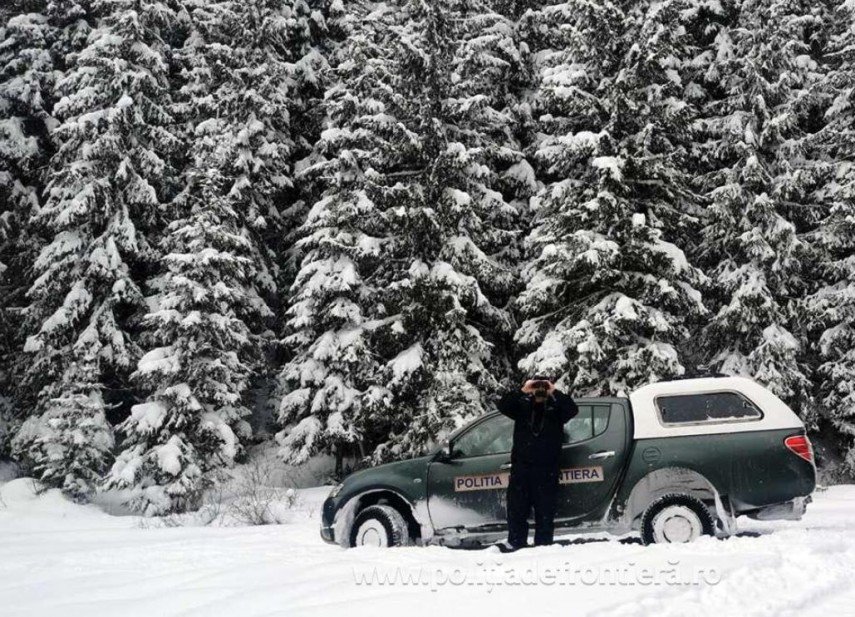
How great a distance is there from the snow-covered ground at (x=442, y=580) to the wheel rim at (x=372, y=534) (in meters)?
0.47

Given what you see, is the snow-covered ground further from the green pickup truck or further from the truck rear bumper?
the green pickup truck

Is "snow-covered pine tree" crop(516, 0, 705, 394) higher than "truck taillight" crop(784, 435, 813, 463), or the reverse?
"snow-covered pine tree" crop(516, 0, 705, 394)

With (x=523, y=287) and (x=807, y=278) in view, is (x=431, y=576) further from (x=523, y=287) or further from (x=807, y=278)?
(x=807, y=278)

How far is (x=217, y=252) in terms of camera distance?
687 inches

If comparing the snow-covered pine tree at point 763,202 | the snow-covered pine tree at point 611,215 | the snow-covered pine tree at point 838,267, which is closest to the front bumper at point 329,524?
the snow-covered pine tree at point 611,215

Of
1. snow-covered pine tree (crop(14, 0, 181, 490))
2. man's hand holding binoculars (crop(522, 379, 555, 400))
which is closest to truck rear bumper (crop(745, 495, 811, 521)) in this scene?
man's hand holding binoculars (crop(522, 379, 555, 400))

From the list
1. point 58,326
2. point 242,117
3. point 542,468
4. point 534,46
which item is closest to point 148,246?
point 58,326

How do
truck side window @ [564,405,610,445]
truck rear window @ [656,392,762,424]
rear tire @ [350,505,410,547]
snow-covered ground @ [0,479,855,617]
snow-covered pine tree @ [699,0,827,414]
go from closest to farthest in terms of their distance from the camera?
snow-covered ground @ [0,479,855,617], truck rear window @ [656,392,762,424], truck side window @ [564,405,610,445], rear tire @ [350,505,410,547], snow-covered pine tree @ [699,0,827,414]

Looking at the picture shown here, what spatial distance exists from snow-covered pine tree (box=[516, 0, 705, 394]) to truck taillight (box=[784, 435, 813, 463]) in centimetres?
675

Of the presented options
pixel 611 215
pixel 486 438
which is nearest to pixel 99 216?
pixel 611 215

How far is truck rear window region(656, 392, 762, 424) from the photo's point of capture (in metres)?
7.82

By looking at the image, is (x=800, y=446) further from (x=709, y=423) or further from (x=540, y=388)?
(x=540, y=388)

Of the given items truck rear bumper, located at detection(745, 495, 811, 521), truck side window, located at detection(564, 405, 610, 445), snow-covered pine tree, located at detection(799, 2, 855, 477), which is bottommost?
truck rear bumper, located at detection(745, 495, 811, 521)

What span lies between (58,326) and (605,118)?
1490 centimetres
